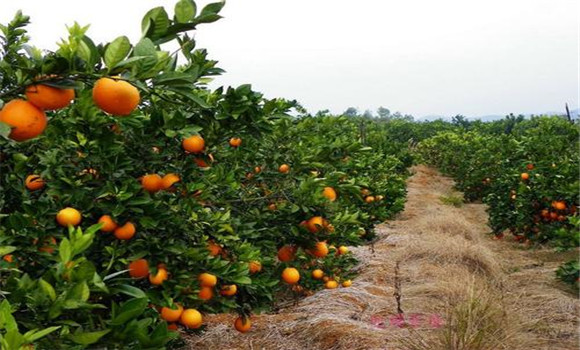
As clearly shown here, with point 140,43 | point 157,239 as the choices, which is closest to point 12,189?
point 157,239

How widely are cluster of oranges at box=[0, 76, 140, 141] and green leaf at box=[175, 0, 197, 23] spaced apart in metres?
0.25

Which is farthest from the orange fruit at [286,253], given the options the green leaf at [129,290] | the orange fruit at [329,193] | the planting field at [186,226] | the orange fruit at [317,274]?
the green leaf at [129,290]

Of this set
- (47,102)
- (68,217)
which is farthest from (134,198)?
(47,102)

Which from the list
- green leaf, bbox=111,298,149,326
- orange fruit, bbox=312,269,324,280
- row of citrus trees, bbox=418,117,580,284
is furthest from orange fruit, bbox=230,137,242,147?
row of citrus trees, bbox=418,117,580,284

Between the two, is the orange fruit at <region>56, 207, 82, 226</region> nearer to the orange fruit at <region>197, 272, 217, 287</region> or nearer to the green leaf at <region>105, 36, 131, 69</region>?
the orange fruit at <region>197, 272, 217, 287</region>

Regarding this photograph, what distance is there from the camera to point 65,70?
4.14 feet

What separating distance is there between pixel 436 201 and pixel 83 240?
13358mm

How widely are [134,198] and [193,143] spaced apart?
1.27ft

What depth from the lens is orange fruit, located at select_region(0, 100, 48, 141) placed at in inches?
49.6

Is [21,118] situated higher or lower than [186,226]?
higher

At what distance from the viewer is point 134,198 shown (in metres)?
2.40

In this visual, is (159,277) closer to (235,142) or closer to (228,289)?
(228,289)

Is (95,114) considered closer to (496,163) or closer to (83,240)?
(83,240)

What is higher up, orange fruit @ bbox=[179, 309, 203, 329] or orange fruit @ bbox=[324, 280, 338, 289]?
orange fruit @ bbox=[179, 309, 203, 329]
